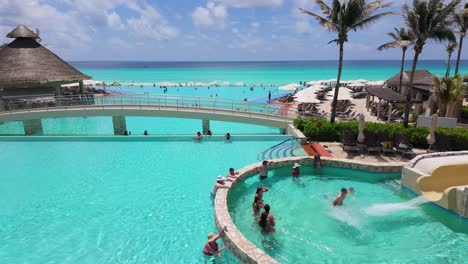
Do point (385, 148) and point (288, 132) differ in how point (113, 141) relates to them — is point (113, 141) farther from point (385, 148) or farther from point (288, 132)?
point (385, 148)

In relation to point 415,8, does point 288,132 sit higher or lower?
lower

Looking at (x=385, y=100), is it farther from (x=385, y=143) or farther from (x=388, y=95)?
(x=385, y=143)

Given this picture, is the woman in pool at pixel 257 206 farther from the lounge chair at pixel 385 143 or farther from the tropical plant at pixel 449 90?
the tropical plant at pixel 449 90

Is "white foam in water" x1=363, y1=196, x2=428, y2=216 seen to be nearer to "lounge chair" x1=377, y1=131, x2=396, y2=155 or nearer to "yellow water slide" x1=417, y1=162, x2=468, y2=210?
"yellow water slide" x1=417, y1=162, x2=468, y2=210

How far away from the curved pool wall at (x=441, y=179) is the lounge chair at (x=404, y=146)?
2.61 metres

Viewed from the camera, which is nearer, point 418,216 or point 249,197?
point 418,216

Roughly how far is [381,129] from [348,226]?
773cm

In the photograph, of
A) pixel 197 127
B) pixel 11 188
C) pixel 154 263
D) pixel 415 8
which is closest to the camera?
pixel 154 263

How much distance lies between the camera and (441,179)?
9.51 m

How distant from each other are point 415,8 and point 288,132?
28.8ft

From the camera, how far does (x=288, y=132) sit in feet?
58.5

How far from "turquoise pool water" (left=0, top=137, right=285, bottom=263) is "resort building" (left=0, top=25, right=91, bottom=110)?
7793mm

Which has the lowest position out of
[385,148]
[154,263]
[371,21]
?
[154,263]

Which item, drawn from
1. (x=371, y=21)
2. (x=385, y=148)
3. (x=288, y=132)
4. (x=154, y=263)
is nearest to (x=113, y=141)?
(x=288, y=132)
